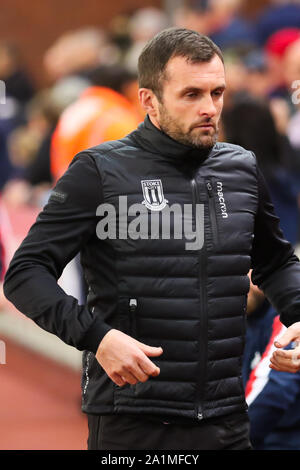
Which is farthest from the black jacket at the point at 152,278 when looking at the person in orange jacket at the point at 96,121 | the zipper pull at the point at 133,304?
the person in orange jacket at the point at 96,121

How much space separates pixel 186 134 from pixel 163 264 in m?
0.36

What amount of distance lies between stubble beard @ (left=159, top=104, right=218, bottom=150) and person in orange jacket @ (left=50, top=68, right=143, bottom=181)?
7.65 ft

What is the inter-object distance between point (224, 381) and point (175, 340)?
0.18m

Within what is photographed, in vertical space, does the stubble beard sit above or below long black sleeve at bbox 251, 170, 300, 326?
above

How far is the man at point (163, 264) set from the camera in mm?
2662

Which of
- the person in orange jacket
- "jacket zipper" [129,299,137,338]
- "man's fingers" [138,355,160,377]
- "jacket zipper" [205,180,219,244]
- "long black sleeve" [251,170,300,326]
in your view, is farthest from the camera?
the person in orange jacket

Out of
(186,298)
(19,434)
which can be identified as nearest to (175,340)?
(186,298)

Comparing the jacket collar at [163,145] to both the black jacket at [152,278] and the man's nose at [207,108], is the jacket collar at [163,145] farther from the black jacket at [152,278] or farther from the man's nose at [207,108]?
the man's nose at [207,108]

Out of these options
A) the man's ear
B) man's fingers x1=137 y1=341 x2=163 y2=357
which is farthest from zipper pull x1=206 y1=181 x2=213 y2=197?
man's fingers x1=137 y1=341 x2=163 y2=357

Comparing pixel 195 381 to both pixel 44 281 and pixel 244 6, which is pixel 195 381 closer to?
pixel 44 281

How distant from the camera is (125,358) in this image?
8.11ft

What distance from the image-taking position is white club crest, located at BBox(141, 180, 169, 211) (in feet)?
8.89

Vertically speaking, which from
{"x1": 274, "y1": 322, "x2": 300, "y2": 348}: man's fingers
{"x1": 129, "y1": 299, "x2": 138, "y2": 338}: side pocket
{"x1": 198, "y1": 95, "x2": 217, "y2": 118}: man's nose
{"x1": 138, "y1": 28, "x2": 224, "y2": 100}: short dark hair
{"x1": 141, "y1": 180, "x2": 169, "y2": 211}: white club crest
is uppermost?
{"x1": 138, "y1": 28, "x2": 224, "y2": 100}: short dark hair
